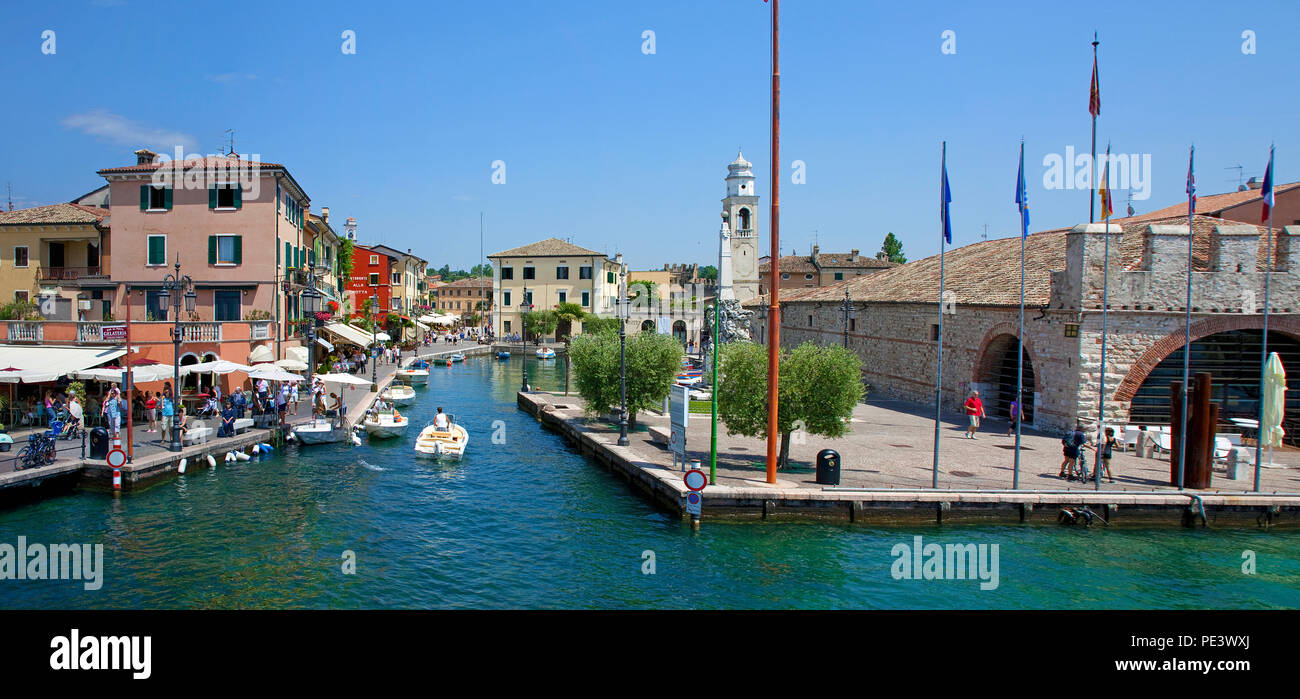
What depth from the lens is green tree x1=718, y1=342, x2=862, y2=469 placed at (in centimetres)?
2106

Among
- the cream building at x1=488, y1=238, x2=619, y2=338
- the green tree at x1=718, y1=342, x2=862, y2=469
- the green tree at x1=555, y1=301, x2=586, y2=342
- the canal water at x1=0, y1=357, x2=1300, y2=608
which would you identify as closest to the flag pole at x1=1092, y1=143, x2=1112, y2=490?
the canal water at x1=0, y1=357, x2=1300, y2=608

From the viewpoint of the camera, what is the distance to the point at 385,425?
30.4 metres

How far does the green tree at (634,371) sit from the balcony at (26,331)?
19869 millimetres

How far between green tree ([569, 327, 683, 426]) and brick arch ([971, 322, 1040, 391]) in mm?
11772

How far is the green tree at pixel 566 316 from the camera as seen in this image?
87.7 metres

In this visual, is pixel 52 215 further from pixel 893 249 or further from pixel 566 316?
pixel 893 249

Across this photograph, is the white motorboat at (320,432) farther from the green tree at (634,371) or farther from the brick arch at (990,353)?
the brick arch at (990,353)

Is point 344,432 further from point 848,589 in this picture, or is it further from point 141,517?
point 848,589

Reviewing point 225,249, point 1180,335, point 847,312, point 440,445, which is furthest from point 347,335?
point 1180,335

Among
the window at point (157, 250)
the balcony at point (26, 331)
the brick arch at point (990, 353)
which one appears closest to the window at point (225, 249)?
the window at point (157, 250)

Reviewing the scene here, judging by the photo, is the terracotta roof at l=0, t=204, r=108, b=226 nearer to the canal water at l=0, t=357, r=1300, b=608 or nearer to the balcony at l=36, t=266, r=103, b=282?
the balcony at l=36, t=266, r=103, b=282

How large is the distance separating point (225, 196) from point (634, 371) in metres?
21.8

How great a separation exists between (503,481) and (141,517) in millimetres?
9374
